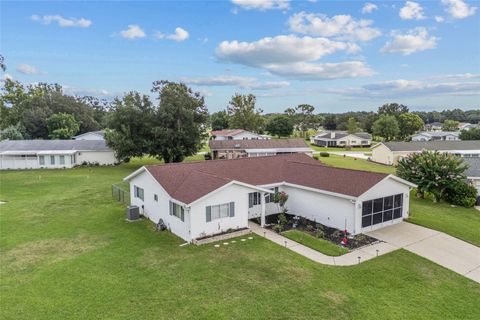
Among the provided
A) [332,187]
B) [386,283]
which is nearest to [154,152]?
[332,187]

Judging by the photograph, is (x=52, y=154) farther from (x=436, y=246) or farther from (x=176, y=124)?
(x=436, y=246)

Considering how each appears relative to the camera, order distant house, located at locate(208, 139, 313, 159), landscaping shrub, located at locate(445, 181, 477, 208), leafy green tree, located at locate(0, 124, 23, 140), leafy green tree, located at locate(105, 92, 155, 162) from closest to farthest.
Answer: landscaping shrub, located at locate(445, 181, 477, 208) < leafy green tree, located at locate(105, 92, 155, 162) < distant house, located at locate(208, 139, 313, 159) < leafy green tree, located at locate(0, 124, 23, 140)

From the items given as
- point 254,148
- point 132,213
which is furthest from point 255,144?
point 132,213

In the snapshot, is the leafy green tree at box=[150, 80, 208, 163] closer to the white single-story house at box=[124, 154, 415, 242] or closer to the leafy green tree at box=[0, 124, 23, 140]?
the white single-story house at box=[124, 154, 415, 242]

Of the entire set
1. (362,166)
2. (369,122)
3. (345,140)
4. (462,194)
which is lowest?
(362,166)

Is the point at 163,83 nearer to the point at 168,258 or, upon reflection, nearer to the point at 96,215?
the point at 96,215

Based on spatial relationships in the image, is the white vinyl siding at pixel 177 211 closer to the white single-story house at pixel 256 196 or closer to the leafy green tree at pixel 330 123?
the white single-story house at pixel 256 196

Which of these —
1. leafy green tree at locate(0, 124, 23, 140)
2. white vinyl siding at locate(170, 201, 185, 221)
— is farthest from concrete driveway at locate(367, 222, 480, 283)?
leafy green tree at locate(0, 124, 23, 140)
